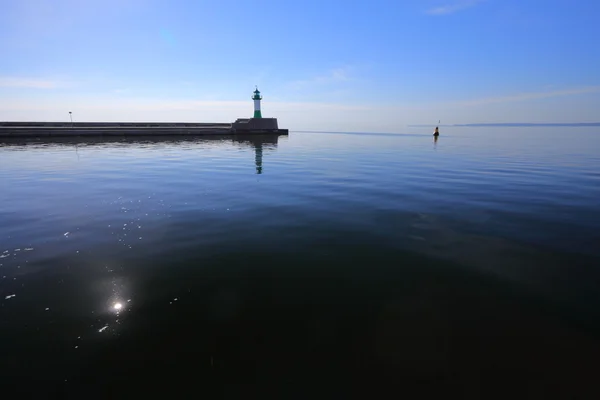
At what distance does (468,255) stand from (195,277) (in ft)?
20.2

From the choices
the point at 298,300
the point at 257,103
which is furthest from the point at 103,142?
the point at 298,300

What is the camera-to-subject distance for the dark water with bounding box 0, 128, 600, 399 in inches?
138

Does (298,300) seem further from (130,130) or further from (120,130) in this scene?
(120,130)

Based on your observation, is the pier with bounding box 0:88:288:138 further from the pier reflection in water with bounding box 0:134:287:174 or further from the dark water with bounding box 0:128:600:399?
the dark water with bounding box 0:128:600:399

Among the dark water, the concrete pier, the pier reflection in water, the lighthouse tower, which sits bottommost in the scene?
the dark water

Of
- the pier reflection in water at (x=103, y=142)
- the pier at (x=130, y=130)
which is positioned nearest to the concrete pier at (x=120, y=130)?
the pier at (x=130, y=130)

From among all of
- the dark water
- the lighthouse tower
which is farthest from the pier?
the dark water

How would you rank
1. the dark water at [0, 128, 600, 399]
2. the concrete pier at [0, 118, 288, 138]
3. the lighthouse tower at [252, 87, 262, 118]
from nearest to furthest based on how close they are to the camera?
the dark water at [0, 128, 600, 399], the concrete pier at [0, 118, 288, 138], the lighthouse tower at [252, 87, 262, 118]

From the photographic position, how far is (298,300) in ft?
16.4

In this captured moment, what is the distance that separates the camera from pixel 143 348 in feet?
12.9

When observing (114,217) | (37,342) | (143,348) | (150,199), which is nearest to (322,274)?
(143,348)

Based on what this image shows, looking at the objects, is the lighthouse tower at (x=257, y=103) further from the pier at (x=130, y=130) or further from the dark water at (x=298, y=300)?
the dark water at (x=298, y=300)

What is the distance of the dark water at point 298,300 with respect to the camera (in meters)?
3.51

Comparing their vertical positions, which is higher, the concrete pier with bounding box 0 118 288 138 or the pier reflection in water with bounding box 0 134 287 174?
the concrete pier with bounding box 0 118 288 138
